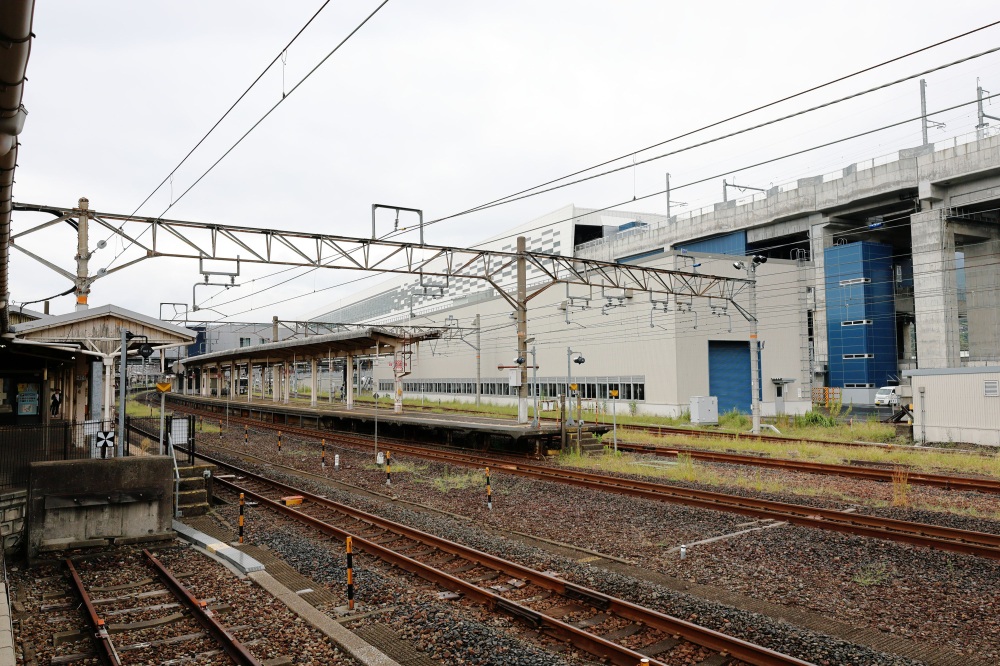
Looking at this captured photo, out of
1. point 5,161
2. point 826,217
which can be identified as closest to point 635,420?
point 826,217

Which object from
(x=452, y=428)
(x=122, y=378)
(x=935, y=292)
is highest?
(x=935, y=292)

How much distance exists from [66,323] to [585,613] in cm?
1066

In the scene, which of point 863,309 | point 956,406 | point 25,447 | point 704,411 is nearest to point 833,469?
point 956,406

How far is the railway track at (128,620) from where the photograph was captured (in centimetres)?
646

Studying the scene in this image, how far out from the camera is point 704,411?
29.7 metres

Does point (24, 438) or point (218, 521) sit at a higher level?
point (24, 438)

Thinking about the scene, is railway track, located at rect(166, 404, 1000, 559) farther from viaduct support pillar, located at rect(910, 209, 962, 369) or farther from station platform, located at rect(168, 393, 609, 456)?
viaduct support pillar, located at rect(910, 209, 962, 369)

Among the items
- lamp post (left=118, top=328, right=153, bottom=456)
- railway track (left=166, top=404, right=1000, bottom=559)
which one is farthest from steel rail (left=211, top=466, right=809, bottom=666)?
railway track (left=166, top=404, right=1000, bottom=559)

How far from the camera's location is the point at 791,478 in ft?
52.8

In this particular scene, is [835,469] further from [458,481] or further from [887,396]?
[887,396]

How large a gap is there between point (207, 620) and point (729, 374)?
34128mm

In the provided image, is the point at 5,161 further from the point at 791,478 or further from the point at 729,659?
the point at 791,478

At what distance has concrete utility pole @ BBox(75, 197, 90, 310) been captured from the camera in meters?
14.3

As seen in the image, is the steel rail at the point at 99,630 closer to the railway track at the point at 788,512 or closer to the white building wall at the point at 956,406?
the railway track at the point at 788,512
